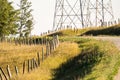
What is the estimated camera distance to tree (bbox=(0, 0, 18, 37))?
78644 mm

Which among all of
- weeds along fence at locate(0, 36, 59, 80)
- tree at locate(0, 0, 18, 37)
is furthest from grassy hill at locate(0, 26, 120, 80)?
tree at locate(0, 0, 18, 37)

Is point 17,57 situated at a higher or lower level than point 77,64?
lower

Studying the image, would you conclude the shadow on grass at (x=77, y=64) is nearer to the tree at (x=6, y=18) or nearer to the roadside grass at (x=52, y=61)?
the roadside grass at (x=52, y=61)

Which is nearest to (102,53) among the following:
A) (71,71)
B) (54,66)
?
(71,71)

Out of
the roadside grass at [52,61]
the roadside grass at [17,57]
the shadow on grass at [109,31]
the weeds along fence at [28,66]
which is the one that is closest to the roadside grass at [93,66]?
the roadside grass at [52,61]

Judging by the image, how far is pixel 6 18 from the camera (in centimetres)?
7950

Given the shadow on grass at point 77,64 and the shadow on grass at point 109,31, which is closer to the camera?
the shadow on grass at point 77,64

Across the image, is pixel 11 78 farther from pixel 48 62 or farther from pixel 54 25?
pixel 54 25

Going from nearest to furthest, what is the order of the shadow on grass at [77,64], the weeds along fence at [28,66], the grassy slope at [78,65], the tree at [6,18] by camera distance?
the grassy slope at [78,65] < the weeds along fence at [28,66] < the shadow on grass at [77,64] < the tree at [6,18]

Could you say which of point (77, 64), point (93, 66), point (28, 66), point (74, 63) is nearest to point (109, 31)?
point (74, 63)

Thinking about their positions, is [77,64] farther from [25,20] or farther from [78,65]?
[25,20]

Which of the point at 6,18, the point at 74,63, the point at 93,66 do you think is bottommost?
the point at 74,63

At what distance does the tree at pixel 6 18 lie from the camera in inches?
3096

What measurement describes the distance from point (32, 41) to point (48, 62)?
2385cm
